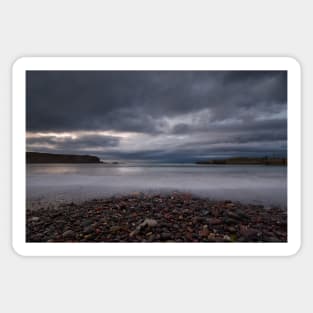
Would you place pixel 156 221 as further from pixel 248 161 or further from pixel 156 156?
pixel 248 161

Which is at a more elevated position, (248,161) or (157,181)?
(248,161)

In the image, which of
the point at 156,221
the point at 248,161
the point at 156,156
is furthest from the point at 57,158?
the point at 248,161

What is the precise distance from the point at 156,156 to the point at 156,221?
56 centimetres

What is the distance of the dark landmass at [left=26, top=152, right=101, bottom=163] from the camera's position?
35.3 inches

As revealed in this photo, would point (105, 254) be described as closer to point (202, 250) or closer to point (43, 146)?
point (202, 250)

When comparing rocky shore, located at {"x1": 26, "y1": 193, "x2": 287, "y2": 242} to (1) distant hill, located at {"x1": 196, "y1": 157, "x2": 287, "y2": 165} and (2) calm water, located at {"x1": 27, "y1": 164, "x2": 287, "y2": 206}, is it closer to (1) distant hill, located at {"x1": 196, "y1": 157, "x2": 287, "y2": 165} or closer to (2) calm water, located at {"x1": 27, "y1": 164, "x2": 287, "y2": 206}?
(2) calm water, located at {"x1": 27, "y1": 164, "x2": 287, "y2": 206}

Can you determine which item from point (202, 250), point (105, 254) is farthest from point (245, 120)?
point (105, 254)

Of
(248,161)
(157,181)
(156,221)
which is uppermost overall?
(248,161)

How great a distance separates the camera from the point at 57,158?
998 millimetres

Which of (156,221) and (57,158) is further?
(57,158)

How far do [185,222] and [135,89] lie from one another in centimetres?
124

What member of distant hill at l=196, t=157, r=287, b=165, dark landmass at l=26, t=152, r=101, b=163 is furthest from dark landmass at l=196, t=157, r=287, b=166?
dark landmass at l=26, t=152, r=101, b=163

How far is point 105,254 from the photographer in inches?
32.2

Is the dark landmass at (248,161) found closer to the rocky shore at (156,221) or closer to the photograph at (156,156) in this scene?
the photograph at (156,156)
